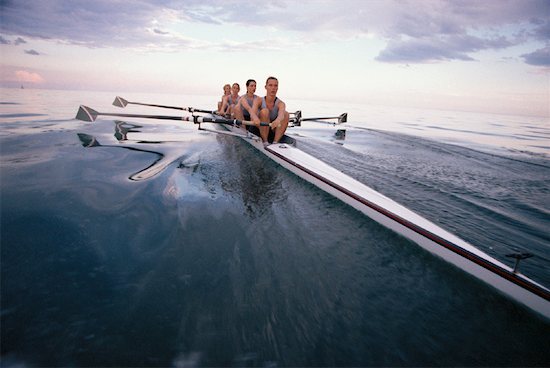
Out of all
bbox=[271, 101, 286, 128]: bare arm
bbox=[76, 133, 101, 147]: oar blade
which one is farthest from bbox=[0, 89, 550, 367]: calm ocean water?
bbox=[76, 133, 101, 147]: oar blade

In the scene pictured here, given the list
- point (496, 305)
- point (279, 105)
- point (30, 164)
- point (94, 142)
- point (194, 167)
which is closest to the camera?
point (496, 305)

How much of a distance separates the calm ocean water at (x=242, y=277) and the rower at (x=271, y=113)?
2.68 metres

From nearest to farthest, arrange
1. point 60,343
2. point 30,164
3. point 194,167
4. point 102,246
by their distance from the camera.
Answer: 1. point 60,343
2. point 102,246
3. point 30,164
4. point 194,167

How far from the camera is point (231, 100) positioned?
13.8 metres

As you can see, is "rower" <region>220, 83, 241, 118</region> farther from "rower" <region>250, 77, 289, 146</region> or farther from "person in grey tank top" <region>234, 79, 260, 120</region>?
"rower" <region>250, 77, 289, 146</region>

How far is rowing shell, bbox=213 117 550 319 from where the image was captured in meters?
2.13

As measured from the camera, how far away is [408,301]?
7.58 feet

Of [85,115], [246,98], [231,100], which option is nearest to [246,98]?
[246,98]

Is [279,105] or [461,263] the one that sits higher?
[279,105]

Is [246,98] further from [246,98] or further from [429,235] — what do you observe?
[429,235]

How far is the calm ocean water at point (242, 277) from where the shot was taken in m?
1.82

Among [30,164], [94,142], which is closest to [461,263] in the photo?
[30,164]

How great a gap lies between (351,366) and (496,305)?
1571 millimetres

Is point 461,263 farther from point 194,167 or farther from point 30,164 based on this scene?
point 30,164
